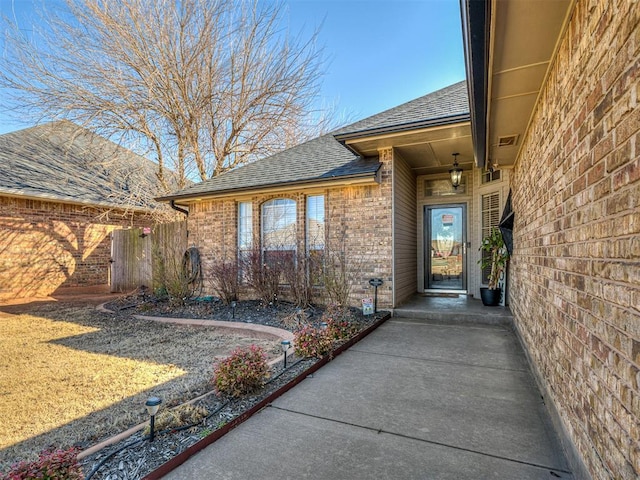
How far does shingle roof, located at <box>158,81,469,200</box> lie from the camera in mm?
6055

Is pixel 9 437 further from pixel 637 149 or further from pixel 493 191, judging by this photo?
pixel 493 191

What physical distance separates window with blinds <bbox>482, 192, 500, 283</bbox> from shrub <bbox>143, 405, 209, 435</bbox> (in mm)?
6745

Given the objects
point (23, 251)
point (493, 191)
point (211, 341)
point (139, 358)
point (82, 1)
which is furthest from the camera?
point (82, 1)

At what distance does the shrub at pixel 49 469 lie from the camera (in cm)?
167

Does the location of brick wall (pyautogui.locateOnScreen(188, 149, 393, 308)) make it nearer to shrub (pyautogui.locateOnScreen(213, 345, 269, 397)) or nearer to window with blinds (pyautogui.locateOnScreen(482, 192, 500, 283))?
window with blinds (pyautogui.locateOnScreen(482, 192, 500, 283))

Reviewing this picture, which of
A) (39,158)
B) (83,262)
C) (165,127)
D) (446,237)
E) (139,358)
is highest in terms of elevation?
(165,127)

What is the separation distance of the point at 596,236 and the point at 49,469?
307 centimetres

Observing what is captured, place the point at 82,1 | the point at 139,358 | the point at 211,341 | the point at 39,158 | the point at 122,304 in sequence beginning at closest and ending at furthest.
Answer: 1. the point at 139,358
2. the point at 211,341
3. the point at 122,304
4. the point at 82,1
5. the point at 39,158

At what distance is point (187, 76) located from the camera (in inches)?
473

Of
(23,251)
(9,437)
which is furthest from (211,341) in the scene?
(23,251)

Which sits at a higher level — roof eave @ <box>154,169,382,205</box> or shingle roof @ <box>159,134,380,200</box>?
shingle roof @ <box>159,134,380,200</box>

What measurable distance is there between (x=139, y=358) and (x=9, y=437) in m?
1.92

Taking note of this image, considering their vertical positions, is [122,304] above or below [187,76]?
below

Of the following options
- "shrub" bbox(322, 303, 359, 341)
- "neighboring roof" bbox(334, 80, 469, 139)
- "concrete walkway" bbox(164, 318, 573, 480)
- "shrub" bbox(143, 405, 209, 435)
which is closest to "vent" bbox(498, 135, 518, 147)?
"neighboring roof" bbox(334, 80, 469, 139)
